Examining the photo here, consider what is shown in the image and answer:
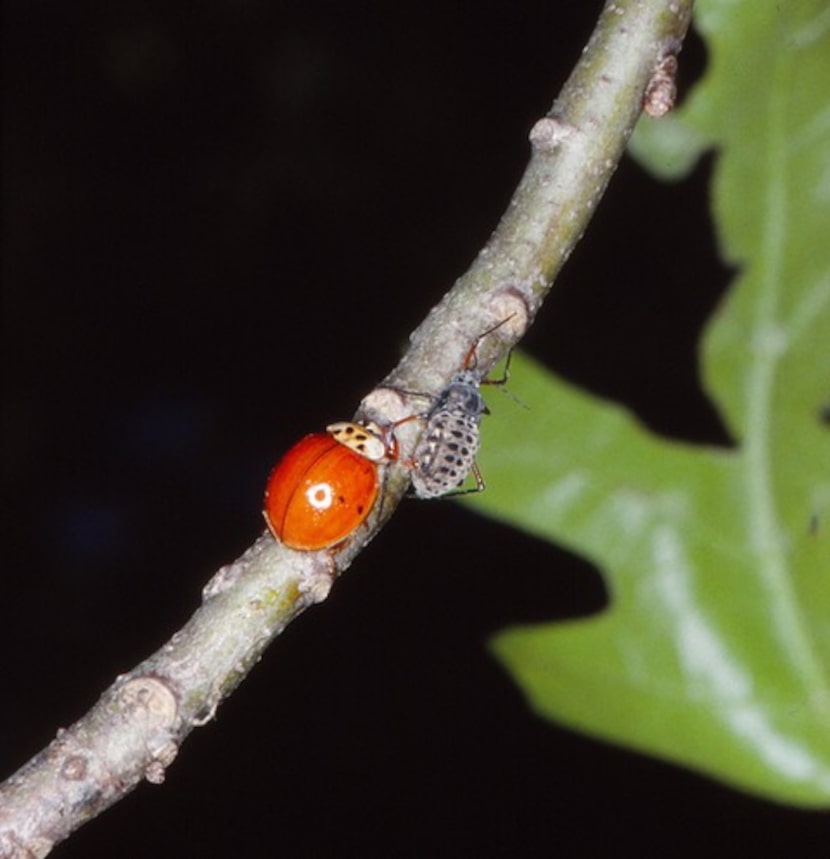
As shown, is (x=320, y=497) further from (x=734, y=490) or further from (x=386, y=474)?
(x=734, y=490)

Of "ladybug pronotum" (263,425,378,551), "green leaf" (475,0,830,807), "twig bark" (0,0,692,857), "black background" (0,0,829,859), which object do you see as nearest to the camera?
"twig bark" (0,0,692,857)

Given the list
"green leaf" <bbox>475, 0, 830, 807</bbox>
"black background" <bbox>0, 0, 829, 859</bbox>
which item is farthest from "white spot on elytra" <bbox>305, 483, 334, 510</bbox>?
"black background" <bbox>0, 0, 829, 859</bbox>

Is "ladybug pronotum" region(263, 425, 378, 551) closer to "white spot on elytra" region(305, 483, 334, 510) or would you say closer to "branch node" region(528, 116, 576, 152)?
"white spot on elytra" region(305, 483, 334, 510)

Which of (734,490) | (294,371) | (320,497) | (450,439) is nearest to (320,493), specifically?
(320,497)

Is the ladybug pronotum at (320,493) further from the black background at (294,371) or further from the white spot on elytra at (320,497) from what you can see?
Result: the black background at (294,371)

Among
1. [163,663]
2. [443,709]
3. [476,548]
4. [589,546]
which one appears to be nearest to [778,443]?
[589,546]

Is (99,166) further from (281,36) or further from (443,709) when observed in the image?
(443,709)

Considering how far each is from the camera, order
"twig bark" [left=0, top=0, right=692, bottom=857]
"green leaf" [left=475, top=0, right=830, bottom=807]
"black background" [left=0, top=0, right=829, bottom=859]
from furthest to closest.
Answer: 1. "black background" [left=0, top=0, right=829, bottom=859]
2. "green leaf" [left=475, top=0, right=830, bottom=807]
3. "twig bark" [left=0, top=0, right=692, bottom=857]
